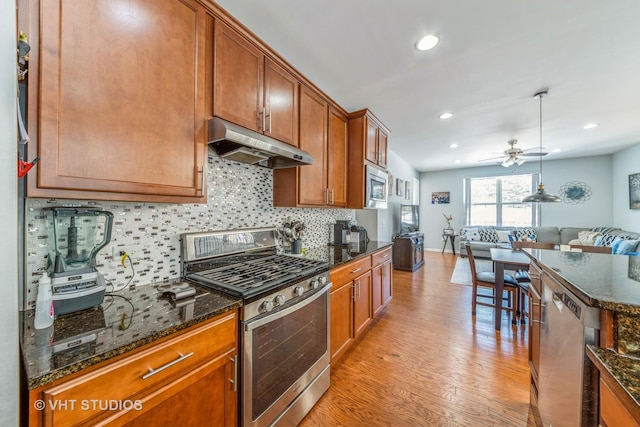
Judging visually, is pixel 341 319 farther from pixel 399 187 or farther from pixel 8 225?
pixel 399 187

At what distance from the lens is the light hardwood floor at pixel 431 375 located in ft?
4.97

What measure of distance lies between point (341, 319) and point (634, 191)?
684cm

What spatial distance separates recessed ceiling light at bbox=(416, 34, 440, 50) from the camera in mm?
1678

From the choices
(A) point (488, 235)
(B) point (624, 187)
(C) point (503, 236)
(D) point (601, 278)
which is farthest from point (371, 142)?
(B) point (624, 187)

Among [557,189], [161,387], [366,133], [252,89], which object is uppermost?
[366,133]

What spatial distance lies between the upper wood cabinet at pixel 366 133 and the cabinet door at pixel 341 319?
1.51 meters

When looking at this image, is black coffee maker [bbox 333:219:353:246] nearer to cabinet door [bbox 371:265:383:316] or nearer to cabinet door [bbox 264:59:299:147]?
cabinet door [bbox 371:265:383:316]

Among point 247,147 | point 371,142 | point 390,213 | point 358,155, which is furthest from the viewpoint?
point 390,213

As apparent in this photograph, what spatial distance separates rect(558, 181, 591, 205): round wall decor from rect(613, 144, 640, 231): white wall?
1.50ft

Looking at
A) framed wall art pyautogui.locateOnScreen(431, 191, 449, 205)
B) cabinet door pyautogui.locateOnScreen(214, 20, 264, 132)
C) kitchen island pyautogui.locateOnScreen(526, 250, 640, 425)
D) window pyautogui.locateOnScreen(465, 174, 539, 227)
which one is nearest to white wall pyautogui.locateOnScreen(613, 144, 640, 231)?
window pyautogui.locateOnScreen(465, 174, 539, 227)

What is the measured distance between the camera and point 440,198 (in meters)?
7.61

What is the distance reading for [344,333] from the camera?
Answer: 204 cm

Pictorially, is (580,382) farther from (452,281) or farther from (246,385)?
(452,281)

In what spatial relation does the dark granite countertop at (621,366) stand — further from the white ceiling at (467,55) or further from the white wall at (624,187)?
the white wall at (624,187)
